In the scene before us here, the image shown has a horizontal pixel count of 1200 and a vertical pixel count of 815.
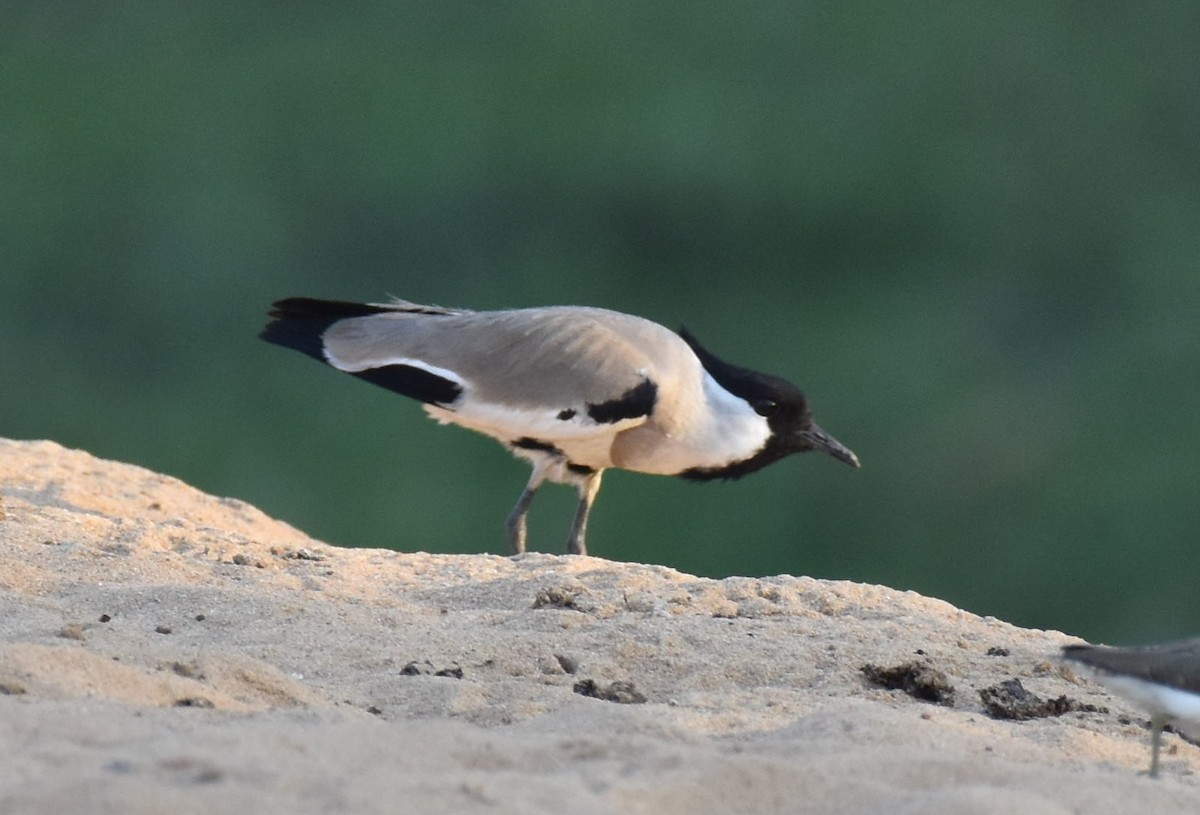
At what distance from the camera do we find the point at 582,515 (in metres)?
9.39

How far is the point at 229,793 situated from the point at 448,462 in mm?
12921

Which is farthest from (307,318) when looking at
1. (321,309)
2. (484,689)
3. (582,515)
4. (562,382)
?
(484,689)

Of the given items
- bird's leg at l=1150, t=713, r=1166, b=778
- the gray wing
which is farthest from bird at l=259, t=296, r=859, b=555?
bird's leg at l=1150, t=713, r=1166, b=778

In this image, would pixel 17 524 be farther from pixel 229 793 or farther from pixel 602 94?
pixel 602 94

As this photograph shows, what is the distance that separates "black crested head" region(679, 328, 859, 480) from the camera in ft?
32.3

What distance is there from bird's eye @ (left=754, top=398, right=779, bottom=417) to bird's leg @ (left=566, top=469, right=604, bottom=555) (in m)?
0.79

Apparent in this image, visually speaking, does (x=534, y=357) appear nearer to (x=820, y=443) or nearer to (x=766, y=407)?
(x=766, y=407)

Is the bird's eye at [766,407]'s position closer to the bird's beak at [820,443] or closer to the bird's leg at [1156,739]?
the bird's beak at [820,443]

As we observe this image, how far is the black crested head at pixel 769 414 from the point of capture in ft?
32.3

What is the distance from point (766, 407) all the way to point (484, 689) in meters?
4.67

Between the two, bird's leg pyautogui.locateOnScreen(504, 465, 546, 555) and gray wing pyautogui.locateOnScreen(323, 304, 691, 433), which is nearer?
gray wing pyautogui.locateOnScreen(323, 304, 691, 433)

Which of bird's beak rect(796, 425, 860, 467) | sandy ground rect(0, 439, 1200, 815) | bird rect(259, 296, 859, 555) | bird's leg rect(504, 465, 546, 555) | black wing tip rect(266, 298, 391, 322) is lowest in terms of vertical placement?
sandy ground rect(0, 439, 1200, 815)

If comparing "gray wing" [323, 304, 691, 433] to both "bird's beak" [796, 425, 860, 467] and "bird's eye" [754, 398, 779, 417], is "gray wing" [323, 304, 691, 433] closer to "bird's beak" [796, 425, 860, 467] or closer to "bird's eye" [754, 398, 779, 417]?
"bird's eye" [754, 398, 779, 417]

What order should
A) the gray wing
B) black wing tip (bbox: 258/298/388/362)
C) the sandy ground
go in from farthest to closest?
1. black wing tip (bbox: 258/298/388/362)
2. the gray wing
3. the sandy ground
